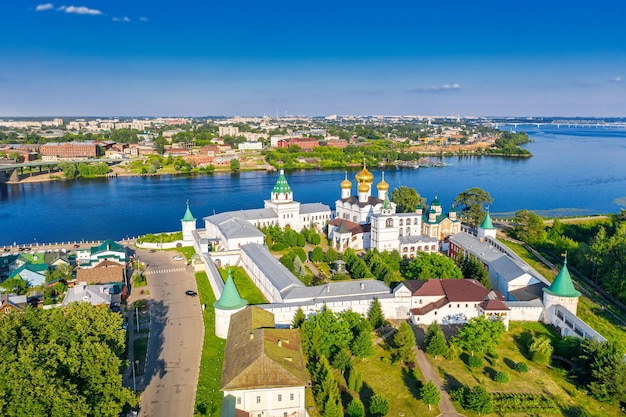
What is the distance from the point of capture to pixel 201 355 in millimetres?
16172

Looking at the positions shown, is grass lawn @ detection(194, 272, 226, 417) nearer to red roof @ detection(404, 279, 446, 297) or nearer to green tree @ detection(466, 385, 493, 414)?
green tree @ detection(466, 385, 493, 414)

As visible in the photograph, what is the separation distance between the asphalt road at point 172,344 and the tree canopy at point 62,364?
1332 mm

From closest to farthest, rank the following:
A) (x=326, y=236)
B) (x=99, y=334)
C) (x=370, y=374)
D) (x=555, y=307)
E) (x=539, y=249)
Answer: (x=99, y=334) → (x=370, y=374) → (x=555, y=307) → (x=539, y=249) → (x=326, y=236)

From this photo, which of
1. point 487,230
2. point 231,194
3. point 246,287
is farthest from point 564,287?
point 231,194

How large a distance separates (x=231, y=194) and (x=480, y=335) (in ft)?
127

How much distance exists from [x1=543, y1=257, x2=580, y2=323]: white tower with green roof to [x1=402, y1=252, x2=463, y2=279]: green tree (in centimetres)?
408

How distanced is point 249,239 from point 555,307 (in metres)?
14.4

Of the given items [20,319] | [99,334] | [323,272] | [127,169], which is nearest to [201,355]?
[99,334]

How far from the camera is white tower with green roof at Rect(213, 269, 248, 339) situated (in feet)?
56.9

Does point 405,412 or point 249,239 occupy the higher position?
point 249,239

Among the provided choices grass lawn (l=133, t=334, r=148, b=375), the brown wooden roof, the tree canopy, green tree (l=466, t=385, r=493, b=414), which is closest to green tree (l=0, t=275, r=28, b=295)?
grass lawn (l=133, t=334, r=148, b=375)

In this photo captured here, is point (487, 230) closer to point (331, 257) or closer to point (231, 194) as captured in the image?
point (331, 257)

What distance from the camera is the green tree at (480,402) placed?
44.0 ft

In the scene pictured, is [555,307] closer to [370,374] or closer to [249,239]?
[370,374]
